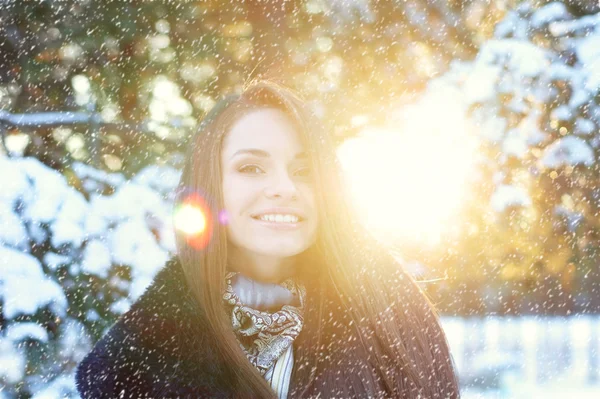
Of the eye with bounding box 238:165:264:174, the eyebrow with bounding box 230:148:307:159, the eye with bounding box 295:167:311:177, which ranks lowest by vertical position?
the eye with bounding box 238:165:264:174


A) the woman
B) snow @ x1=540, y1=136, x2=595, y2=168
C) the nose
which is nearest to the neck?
the woman

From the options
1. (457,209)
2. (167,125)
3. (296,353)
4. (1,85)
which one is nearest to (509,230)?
(457,209)

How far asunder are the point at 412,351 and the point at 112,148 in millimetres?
1366

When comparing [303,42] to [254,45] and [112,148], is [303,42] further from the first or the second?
[112,148]

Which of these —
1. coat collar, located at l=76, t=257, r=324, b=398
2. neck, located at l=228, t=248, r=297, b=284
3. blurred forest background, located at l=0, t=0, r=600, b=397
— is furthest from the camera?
blurred forest background, located at l=0, t=0, r=600, b=397

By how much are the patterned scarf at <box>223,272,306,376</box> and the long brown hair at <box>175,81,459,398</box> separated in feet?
0.09

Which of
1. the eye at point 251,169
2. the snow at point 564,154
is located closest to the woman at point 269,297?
the eye at point 251,169

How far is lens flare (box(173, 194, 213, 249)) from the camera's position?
0.85 meters

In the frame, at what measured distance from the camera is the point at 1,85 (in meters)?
1.87

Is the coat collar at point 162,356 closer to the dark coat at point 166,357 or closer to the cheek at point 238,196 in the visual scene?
the dark coat at point 166,357

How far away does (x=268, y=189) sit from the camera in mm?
830

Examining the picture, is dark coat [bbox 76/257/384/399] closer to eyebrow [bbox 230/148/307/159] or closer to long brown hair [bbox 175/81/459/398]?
long brown hair [bbox 175/81/459/398]

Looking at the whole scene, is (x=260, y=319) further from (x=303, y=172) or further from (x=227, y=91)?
(x=227, y=91)

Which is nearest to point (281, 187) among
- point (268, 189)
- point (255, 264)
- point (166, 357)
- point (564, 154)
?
point (268, 189)
